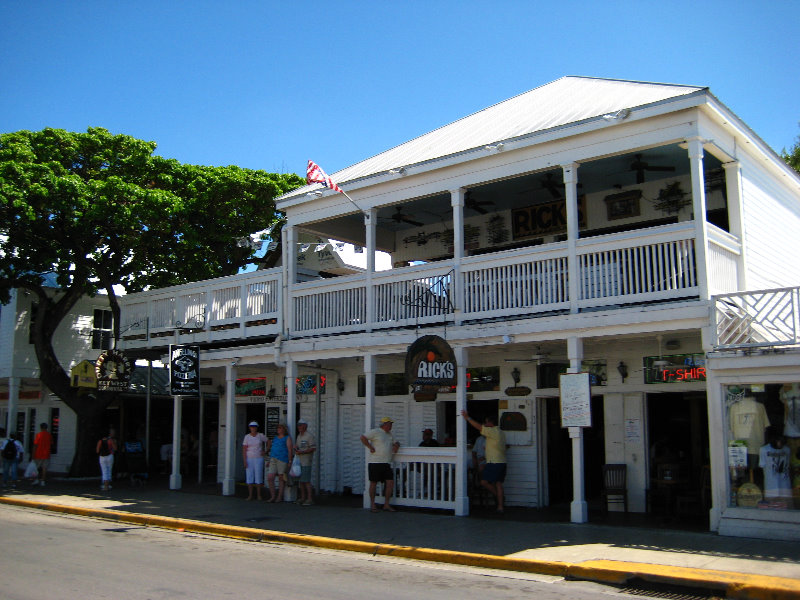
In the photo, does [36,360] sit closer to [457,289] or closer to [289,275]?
[289,275]

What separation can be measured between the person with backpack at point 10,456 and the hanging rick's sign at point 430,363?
41.8 ft

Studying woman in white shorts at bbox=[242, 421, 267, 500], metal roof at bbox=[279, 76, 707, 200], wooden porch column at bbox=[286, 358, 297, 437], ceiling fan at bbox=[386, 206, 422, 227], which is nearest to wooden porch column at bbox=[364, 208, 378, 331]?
metal roof at bbox=[279, 76, 707, 200]

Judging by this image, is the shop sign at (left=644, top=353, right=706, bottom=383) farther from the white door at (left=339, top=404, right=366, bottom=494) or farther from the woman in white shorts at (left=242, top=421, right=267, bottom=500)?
the woman in white shorts at (left=242, top=421, right=267, bottom=500)

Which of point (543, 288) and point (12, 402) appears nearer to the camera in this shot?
point (543, 288)

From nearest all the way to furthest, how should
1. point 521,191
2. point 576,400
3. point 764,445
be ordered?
point 764,445 → point 576,400 → point 521,191

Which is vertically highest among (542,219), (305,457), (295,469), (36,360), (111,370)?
(542,219)

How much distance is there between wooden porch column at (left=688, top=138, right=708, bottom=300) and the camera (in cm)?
1104

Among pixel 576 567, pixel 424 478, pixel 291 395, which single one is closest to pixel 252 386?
pixel 291 395

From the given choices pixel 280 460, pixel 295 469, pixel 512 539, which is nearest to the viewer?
pixel 512 539

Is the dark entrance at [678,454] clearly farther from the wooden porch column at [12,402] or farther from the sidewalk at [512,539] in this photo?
the wooden porch column at [12,402]

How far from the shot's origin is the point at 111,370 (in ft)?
66.4

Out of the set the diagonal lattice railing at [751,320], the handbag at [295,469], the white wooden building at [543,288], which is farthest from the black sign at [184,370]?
the diagonal lattice railing at [751,320]

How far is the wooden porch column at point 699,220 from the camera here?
1104 cm

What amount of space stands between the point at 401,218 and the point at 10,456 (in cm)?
1225
